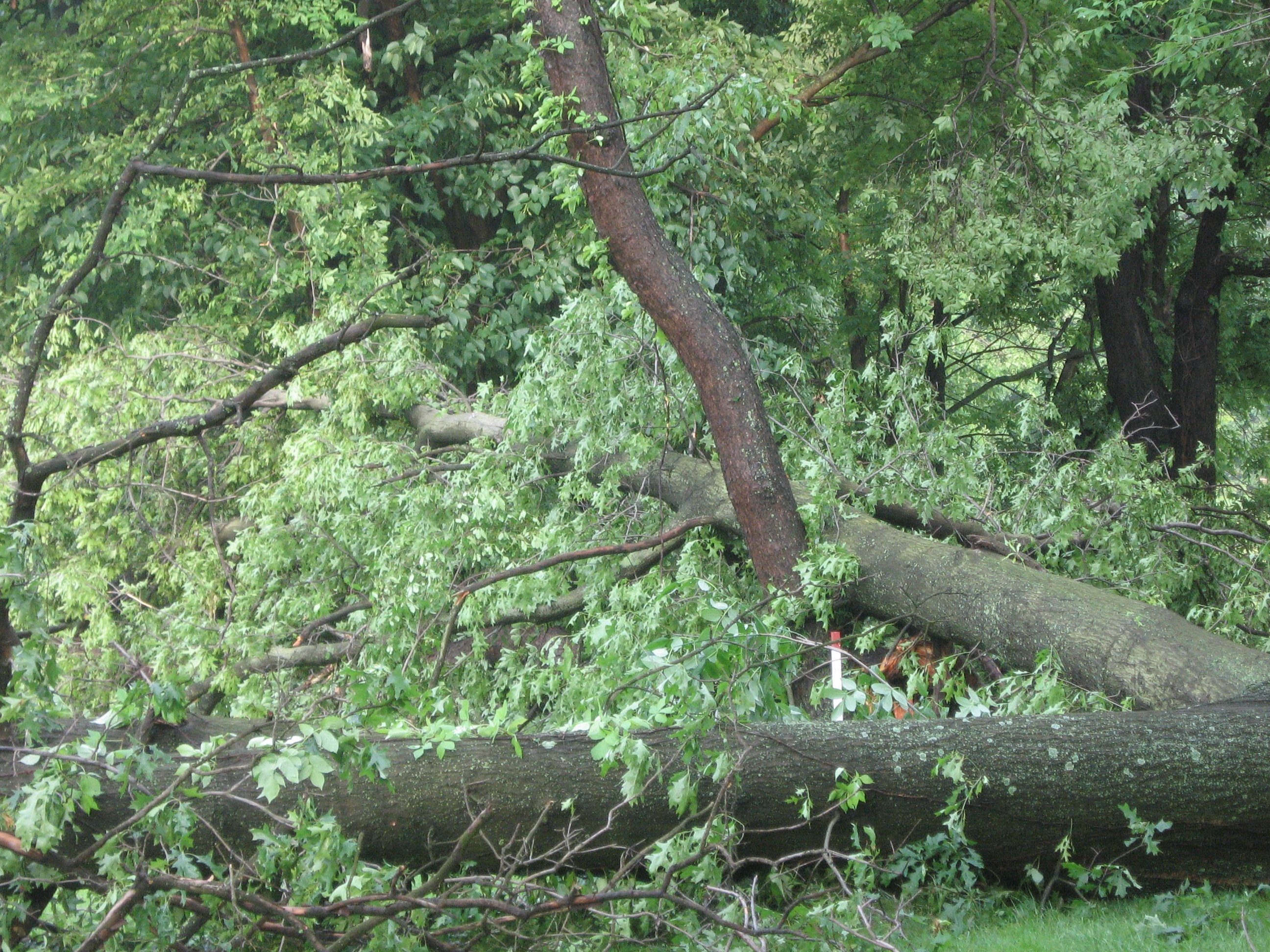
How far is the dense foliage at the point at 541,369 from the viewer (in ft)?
13.1

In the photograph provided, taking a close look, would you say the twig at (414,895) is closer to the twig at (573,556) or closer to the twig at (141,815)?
the twig at (141,815)

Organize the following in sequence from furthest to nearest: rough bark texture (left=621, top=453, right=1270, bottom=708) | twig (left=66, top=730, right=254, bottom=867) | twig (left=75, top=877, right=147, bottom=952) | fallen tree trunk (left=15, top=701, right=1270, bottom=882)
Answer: rough bark texture (left=621, top=453, right=1270, bottom=708), fallen tree trunk (left=15, top=701, right=1270, bottom=882), twig (left=66, top=730, right=254, bottom=867), twig (left=75, top=877, right=147, bottom=952)

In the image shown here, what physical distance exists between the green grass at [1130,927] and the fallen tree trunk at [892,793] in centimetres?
19

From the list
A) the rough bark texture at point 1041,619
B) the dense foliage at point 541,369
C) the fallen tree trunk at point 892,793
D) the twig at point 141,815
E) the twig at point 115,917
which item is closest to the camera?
the twig at point 115,917

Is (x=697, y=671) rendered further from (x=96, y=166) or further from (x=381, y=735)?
(x=96, y=166)

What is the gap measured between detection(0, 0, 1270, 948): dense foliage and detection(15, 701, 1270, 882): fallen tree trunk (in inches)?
4.8

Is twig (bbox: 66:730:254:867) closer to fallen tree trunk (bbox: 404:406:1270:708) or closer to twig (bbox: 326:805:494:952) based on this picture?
twig (bbox: 326:805:494:952)

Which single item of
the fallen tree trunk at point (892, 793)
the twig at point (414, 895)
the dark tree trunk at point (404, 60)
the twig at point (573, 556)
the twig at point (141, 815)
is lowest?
the fallen tree trunk at point (892, 793)

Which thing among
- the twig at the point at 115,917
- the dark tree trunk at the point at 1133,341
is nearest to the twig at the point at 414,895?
the twig at the point at 115,917

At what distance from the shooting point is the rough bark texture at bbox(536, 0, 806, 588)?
19.1 ft

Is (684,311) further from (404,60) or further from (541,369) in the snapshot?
(404,60)

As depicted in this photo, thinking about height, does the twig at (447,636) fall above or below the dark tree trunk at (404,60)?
below

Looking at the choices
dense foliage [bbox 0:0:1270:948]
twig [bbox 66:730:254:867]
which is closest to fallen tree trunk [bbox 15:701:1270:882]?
dense foliage [bbox 0:0:1270:948]

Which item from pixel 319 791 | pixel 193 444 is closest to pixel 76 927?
pixel 319 791
